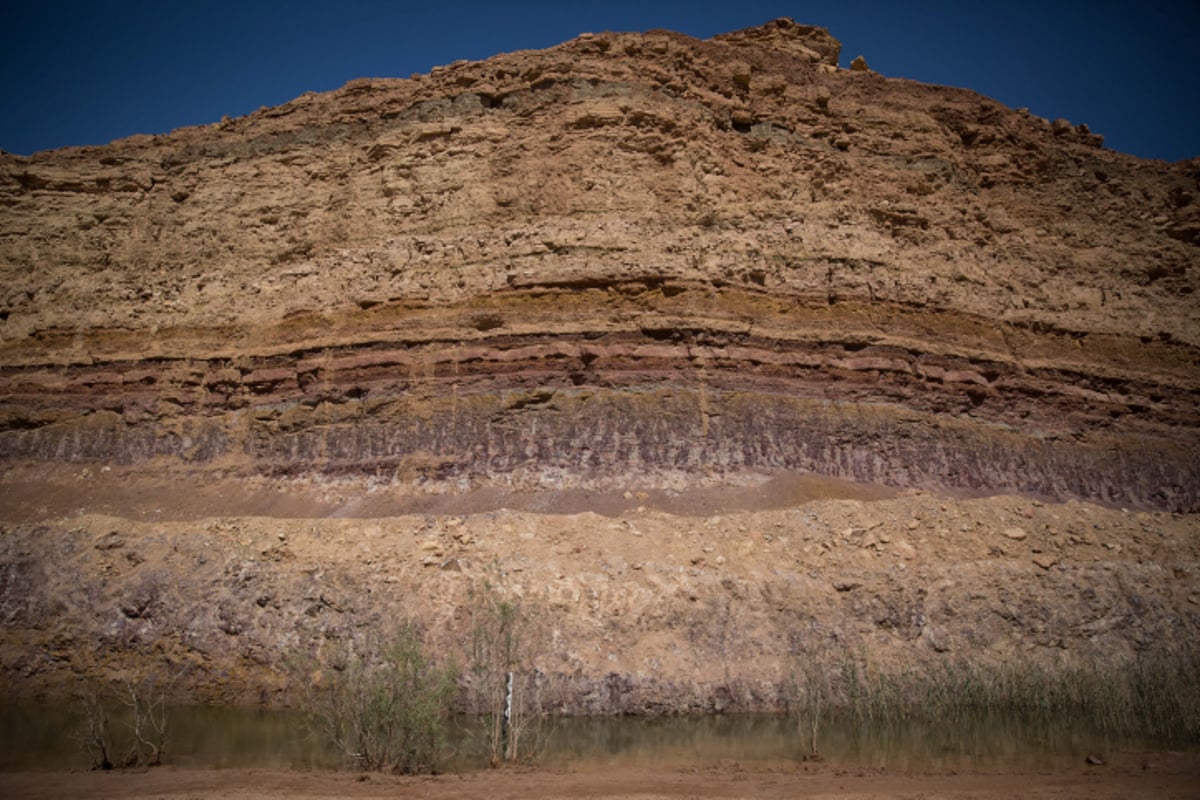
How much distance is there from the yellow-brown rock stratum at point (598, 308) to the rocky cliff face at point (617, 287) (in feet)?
0.27

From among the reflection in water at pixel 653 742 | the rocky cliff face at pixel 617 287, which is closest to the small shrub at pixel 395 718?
the reflection in water at pixel 653 742

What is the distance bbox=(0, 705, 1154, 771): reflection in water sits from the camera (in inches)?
383

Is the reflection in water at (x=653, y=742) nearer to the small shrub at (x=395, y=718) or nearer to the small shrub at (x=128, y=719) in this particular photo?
the small shrub at (x=128, y=719)

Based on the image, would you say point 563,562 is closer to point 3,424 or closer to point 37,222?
point 3,424

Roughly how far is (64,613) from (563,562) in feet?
27.5

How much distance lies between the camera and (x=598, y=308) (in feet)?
58.5

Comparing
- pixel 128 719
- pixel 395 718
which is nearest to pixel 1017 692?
pixel 395 718

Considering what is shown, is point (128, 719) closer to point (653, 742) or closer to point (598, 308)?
point (653, 742)

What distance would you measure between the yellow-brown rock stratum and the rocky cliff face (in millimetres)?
83

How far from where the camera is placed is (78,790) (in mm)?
8023

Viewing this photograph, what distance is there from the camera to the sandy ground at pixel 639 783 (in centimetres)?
801

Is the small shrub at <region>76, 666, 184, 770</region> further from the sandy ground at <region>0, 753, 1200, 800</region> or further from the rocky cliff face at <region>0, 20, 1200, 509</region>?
the rocky cliff face at <region>0, 20, 1200, 509</region>

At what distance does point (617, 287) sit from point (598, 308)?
62 cm

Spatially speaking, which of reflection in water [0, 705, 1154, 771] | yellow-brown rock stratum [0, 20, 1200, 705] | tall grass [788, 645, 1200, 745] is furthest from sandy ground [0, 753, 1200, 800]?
yellow-brown rock stratum [0, 20, 1200, 705]
